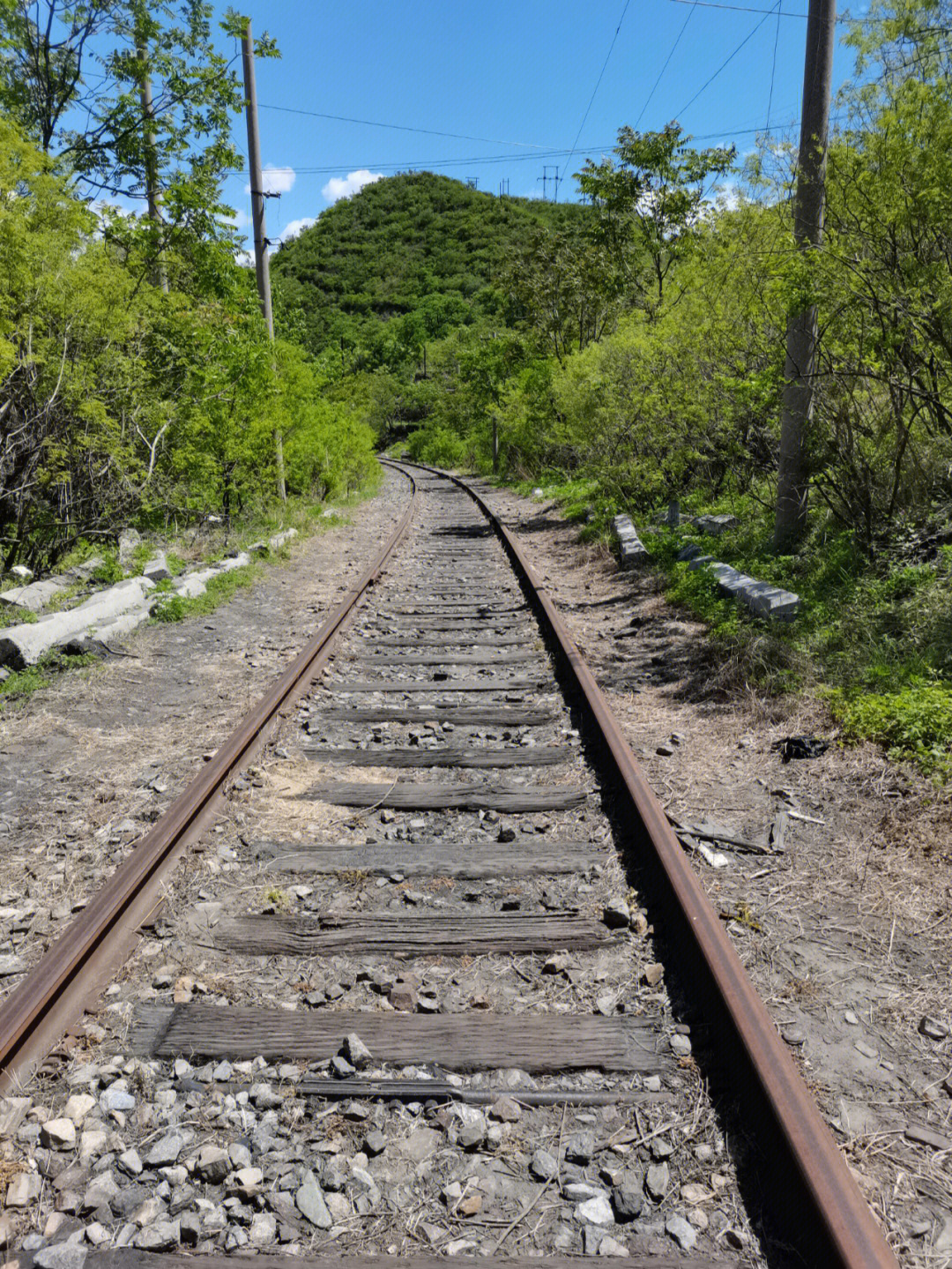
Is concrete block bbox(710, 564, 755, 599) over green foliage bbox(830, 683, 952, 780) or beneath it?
over

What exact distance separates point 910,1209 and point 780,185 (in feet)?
29.5

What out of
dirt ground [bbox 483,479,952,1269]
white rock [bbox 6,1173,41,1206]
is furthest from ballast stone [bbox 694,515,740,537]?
white rock [bbox 6,1173,41,1206]

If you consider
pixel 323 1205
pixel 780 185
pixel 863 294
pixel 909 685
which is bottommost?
pixel 323 1205

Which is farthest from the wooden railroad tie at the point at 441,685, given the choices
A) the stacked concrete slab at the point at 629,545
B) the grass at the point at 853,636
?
the stacked concrete slab at the point at 629,545

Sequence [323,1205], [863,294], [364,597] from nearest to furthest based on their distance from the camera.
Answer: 1. [323,1205]
2. [863,294]
3. [364,597]

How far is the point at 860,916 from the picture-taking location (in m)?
3.08

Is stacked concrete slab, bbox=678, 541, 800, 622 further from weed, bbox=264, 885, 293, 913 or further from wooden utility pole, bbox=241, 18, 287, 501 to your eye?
wooden utility pole, bbox=241, 18, 287, 501

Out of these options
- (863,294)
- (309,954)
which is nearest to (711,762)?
(309,954)

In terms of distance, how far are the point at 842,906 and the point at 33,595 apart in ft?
23.3

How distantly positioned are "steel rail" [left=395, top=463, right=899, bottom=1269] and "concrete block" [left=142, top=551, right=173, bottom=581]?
20.9 ft

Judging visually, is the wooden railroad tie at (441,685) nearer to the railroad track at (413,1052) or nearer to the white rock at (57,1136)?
the railroad track at (413,1052)

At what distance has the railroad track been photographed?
1899 millimetres

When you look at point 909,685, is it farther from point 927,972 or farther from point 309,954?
point 309,954

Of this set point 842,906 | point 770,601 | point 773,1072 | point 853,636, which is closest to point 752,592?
point 770,601
